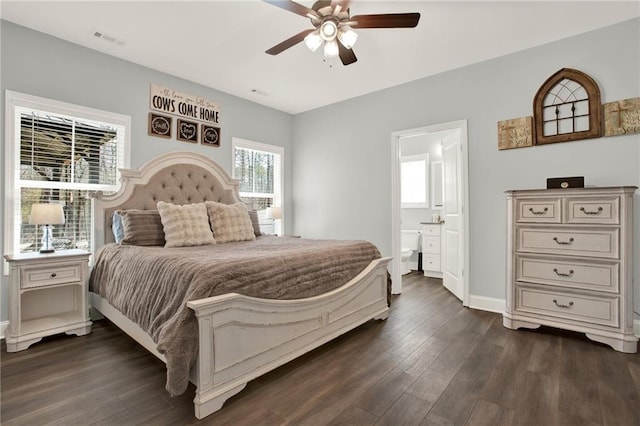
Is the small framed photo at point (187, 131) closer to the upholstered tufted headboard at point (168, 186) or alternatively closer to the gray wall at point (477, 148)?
the upholstered tufted headboard at point (168, 186)

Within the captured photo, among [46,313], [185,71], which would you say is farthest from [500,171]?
[46,313]

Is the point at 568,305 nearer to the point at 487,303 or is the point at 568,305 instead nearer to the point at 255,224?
the point at 487,303

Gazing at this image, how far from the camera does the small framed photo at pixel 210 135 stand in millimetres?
3966

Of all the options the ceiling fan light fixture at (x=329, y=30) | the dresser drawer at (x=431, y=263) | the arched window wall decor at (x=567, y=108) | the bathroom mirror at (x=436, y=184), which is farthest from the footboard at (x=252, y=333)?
the bathroom mirror at (x=436, y=184)

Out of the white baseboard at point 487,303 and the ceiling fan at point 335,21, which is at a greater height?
the ceiling fan at point 335,21

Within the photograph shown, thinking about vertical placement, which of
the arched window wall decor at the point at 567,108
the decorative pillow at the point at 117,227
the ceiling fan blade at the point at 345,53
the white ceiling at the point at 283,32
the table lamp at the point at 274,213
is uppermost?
the white ceiling at the point at 283,32

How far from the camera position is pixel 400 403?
5.56 feet

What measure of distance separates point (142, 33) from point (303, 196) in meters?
2.96

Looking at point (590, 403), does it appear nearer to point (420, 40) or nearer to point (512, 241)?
point (512, 241)

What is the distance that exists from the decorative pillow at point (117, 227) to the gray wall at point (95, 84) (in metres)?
0.67

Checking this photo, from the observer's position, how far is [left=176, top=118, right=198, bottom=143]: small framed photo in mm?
3715

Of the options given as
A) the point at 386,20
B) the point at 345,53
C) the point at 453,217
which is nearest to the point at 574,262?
the point at 453,217

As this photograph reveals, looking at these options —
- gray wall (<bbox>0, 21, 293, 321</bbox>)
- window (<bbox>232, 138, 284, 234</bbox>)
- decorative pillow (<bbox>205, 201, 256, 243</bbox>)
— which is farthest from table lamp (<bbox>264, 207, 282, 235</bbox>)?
decorative pillow (<bbox>205, 201, 256, 243</bbox>)

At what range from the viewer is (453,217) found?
12.7 feet
